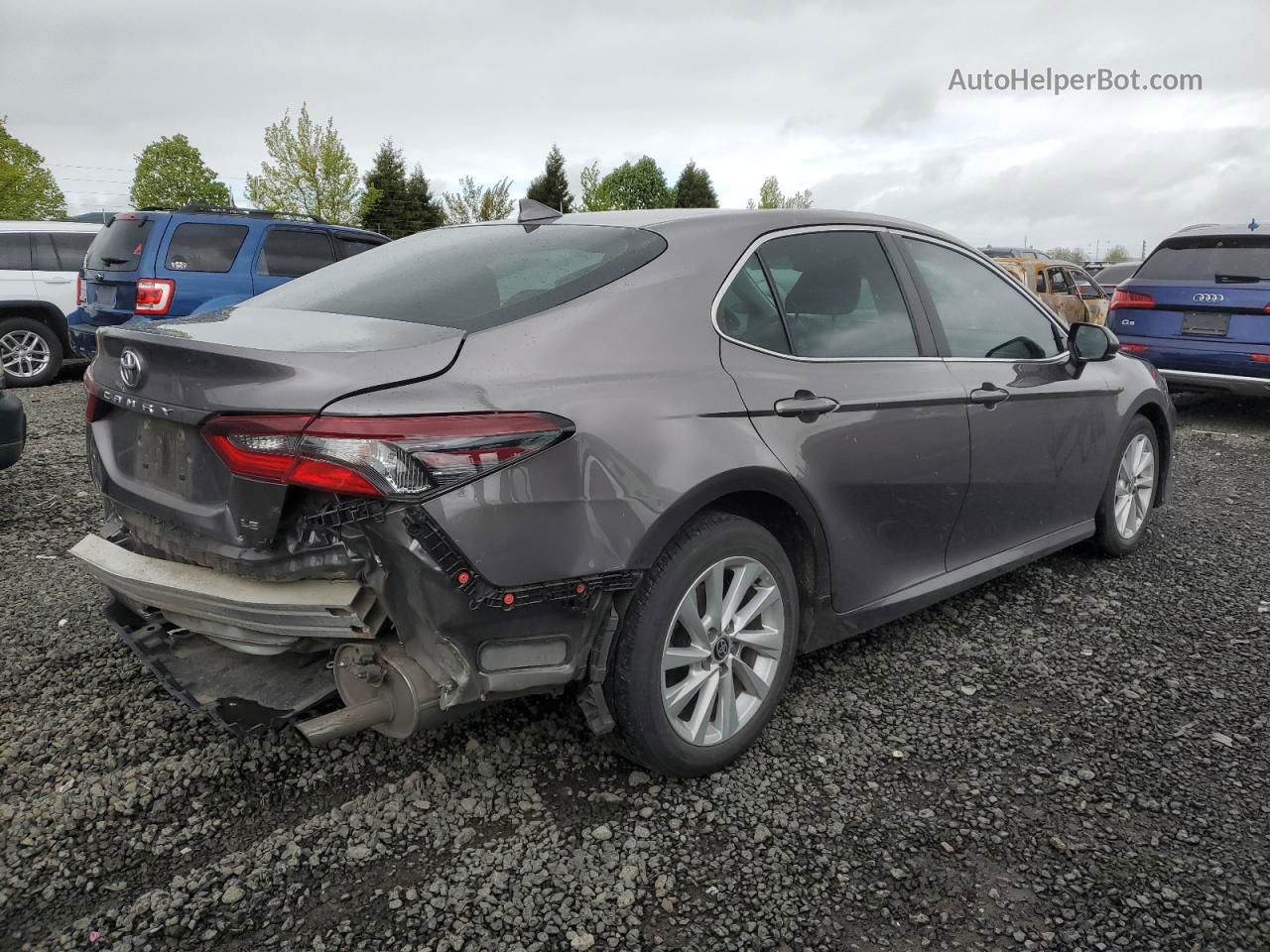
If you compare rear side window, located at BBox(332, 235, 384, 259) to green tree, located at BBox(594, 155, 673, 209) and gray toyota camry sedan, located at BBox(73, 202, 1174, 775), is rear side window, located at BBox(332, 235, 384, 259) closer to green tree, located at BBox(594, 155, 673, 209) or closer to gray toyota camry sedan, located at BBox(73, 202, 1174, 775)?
gray toyota camry sedan, located at BBox(73, 202, 1174, 775)

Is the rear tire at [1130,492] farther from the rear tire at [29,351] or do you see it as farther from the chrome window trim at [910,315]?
the rear tire at [29,351]

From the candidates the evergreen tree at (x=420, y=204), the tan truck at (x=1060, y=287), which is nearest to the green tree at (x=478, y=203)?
the evergreen tree at (x=420, y=204)

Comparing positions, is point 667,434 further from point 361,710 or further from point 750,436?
point 361,710

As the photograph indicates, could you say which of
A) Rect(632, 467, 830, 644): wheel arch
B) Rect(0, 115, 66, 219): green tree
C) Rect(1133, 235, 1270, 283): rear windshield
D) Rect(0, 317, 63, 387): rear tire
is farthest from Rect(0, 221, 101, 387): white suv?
Rect(0, 115, 66, 219): green tree

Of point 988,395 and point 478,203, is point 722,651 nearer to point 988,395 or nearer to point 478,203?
point 988,395

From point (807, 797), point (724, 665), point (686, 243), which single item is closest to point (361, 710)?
point (724, 665)

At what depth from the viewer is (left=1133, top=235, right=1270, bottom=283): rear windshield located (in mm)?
7879

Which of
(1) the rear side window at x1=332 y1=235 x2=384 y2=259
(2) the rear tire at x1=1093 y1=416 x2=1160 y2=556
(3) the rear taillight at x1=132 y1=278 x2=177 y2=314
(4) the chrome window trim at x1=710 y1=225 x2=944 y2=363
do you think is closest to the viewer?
(4) the chrome window trim at x1=710 y1=225 x2=944 y2=363

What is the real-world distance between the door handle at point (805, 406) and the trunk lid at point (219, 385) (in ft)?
3.13

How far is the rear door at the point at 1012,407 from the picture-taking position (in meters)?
3.51

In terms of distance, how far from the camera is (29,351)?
1066cm

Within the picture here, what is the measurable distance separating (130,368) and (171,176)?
5243 cm

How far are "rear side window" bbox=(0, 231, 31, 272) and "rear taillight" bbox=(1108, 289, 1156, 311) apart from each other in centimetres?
1108

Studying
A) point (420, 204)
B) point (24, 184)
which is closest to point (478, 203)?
point (420, 204)
